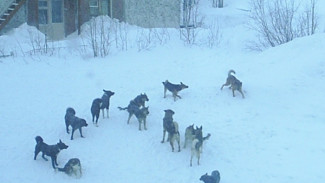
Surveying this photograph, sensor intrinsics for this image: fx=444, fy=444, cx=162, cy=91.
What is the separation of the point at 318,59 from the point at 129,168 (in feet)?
25.9

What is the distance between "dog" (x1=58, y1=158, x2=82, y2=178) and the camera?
977cm

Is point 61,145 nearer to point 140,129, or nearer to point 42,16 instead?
point 140,129

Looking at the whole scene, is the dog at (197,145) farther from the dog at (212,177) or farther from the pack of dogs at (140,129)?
the dog at (212,177)

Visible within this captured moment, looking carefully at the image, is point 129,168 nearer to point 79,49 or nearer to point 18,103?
point 18,103

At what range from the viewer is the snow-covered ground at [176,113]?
10203 millimetres

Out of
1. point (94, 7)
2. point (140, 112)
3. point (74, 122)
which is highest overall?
point (94, 7)

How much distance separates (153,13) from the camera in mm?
29344

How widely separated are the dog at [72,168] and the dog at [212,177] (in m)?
2.75

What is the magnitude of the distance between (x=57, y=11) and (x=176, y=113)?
15669 mm

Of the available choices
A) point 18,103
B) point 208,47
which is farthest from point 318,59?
point 18,103

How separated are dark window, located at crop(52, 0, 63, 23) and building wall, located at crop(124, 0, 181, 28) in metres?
4.11

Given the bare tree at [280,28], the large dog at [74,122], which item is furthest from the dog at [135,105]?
the bare tree at [280,28]

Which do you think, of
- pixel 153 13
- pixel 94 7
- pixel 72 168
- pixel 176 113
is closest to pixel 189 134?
pixel 176 113

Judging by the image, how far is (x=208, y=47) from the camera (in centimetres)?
1975
